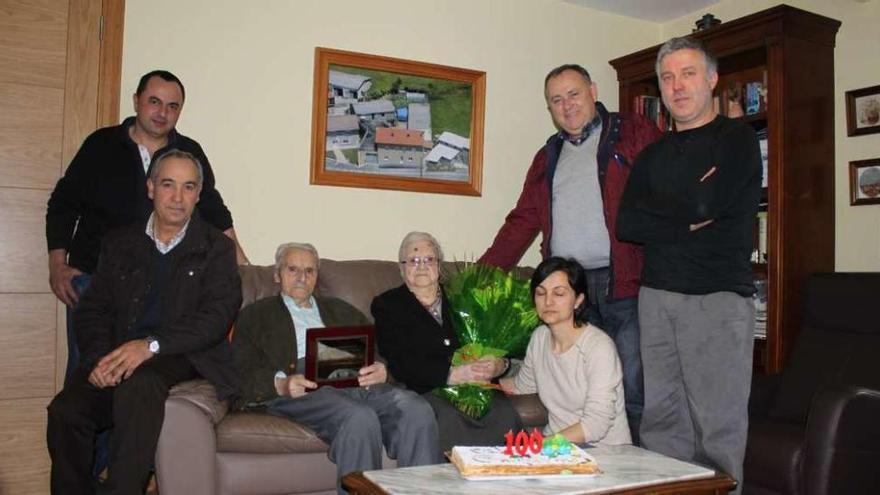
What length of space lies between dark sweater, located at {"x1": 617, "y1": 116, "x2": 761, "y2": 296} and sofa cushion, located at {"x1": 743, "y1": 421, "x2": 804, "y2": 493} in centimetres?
73

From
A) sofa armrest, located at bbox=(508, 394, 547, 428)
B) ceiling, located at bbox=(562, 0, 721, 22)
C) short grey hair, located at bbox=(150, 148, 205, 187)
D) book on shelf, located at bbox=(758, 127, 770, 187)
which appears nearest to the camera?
short grey hair, located at bbox=(150, 148, 205, 187)

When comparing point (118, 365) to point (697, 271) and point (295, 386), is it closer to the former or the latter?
point (295, 386)

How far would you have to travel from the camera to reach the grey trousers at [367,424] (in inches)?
93.7

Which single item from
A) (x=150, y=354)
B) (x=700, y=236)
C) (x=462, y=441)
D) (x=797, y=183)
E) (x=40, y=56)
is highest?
(x=40, y=56)

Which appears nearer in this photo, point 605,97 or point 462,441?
point 462,441

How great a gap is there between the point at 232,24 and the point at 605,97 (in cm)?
229

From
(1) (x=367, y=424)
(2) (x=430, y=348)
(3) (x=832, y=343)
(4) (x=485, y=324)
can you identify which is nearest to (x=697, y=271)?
(4) (x=485, y=324)

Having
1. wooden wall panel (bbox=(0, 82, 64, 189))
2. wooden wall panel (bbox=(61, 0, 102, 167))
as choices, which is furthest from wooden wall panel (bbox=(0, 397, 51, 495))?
wooden wall panel (bbox=(61, 0, 102, 167))

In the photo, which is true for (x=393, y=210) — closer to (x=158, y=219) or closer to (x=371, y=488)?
(x=158, y=219)

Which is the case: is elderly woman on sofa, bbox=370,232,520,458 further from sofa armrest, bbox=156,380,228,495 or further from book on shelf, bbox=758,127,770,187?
book on shelf, bbox=758,127,770,187

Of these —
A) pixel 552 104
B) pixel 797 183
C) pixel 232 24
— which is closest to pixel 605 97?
pixel 797 183

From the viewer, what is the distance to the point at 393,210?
390 cm

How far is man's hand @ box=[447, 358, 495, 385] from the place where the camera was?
8.39 ft

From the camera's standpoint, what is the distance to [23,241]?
10.5 feet
